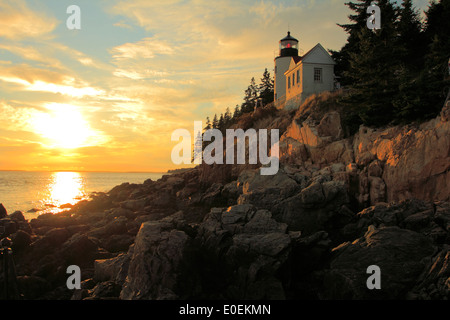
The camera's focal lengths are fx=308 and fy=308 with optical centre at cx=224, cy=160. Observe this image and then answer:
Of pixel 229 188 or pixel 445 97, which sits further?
pixel 229 188

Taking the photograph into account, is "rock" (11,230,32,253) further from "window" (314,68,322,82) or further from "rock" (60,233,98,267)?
"window" (314,68,322,82)

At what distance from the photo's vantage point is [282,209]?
51.7 ft

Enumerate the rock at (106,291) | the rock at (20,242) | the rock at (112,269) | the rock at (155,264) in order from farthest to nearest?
the rock at (20,242) → the rock at (112,269) → the rock at (106,291) → the rock at (155,264)

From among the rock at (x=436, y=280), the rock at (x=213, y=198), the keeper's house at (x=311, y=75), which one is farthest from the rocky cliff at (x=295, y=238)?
the keeper's house at (x=311, y=75)

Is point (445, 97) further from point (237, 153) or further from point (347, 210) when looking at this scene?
point (237, 153)

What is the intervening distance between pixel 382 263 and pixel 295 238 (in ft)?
10.3

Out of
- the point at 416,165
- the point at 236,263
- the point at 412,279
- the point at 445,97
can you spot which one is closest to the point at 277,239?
the point at 236,263

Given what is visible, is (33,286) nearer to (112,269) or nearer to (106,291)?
(112,269)

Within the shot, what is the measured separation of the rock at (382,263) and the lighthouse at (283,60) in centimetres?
3216

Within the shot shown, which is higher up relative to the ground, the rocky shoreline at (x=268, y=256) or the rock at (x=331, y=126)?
the rock at (x=331, y=126)

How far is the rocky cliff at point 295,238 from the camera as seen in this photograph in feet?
32.6

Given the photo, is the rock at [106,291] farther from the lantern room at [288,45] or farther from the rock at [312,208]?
the lantern room at [288,45]

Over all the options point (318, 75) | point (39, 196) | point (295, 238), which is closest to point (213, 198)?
point (295, 238)

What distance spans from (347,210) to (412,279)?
602 centimetres
